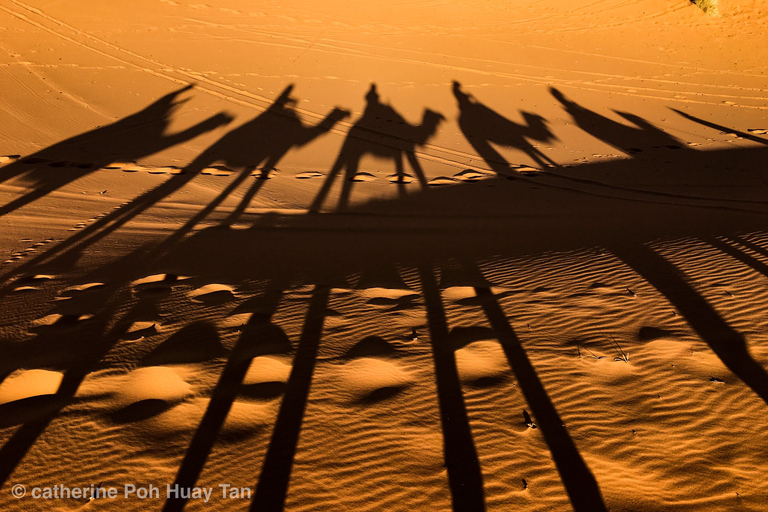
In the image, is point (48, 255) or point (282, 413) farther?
point (48, 255)

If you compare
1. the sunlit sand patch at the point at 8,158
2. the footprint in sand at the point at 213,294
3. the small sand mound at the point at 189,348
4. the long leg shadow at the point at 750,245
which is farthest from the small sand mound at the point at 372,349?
the sunlit sand patch at the point at 8,158

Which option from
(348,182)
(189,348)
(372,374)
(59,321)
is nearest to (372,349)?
(372,374)

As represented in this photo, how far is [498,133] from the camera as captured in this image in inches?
457

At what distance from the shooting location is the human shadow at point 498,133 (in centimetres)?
1016

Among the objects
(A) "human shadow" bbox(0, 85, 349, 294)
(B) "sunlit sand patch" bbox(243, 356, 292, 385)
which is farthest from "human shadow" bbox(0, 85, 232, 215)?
(B) "sunlit sand patch" bbox(243, 356, 292, 385)

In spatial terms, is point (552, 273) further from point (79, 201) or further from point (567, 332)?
point (79, 201)

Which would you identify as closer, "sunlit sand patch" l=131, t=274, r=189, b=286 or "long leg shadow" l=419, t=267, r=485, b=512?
"long leg shadow" l=419, t=267, r=485, b=512

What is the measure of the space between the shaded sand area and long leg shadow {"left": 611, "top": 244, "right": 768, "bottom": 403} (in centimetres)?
3

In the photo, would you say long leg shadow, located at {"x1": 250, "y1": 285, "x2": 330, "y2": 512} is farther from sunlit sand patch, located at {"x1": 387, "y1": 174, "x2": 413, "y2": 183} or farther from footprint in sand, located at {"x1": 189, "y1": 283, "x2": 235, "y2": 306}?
sunlit sand patch, located at {"x1": 387, "y1": 174, "x2": 413, "y2": 183}

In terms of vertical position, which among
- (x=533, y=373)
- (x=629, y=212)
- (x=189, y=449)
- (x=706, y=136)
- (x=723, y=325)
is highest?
Result: (x=706, y=136)

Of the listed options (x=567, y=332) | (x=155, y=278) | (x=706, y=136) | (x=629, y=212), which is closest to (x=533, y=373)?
(x=567, y=332)

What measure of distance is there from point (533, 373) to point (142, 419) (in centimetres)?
276

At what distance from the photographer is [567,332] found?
13.5ft

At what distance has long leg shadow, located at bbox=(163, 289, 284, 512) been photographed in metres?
2.76
